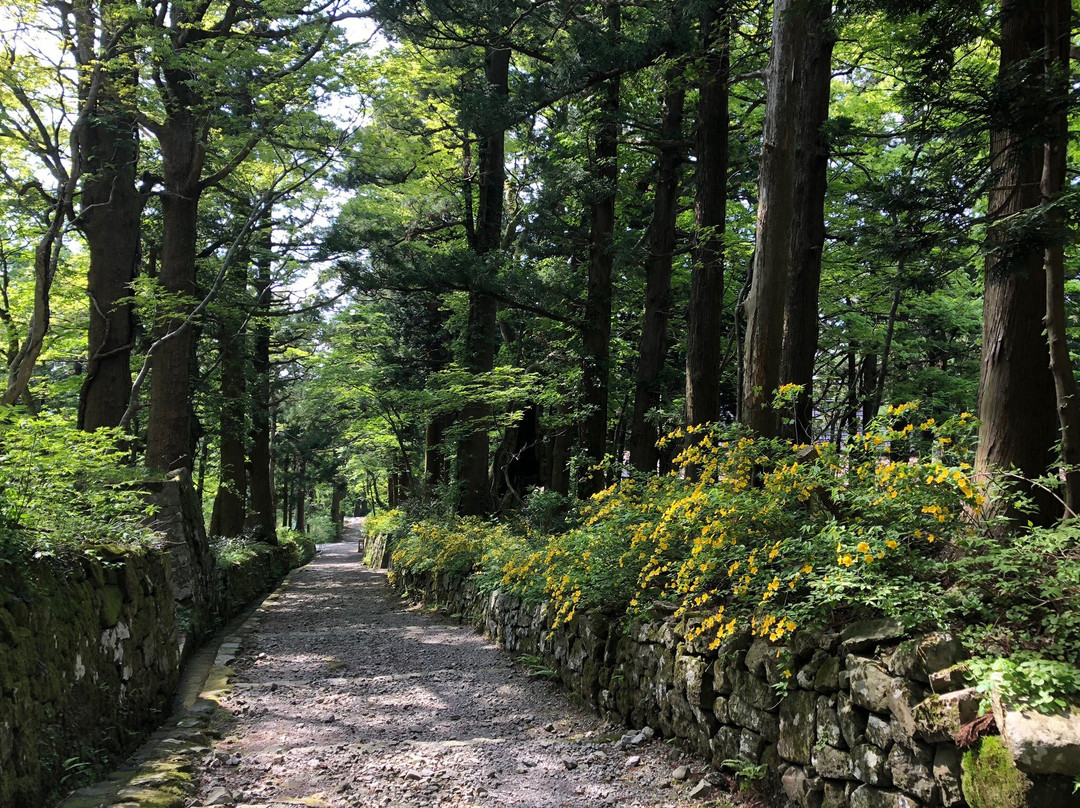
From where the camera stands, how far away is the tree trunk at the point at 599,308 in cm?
1113

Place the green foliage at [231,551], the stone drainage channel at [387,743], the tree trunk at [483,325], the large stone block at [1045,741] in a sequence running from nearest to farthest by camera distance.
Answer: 1. the large stone block at [1045,741]
2. the stone drainage channel at [387,743]
3. the green foliage at [231,551]
4. the tree trunk at [483,325]

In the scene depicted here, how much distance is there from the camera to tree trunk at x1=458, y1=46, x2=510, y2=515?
13.8 m

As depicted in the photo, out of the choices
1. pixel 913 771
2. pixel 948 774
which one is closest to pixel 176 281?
pixel 913 771

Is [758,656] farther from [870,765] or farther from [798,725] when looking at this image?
[870,765]

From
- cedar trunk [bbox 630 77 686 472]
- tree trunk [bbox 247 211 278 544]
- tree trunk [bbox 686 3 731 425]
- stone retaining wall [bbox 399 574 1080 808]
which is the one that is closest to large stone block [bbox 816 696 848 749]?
stone retaining wall [bbox 399 574 1080 808]

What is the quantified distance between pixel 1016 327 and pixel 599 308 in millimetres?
8321

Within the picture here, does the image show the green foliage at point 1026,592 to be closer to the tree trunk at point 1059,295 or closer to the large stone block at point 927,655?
the large stone block at point 927,655

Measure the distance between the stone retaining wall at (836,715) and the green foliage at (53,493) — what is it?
3675 mm

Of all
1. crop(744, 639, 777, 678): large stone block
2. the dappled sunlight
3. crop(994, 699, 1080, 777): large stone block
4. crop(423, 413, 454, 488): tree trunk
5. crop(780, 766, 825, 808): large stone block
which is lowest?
the dappled sunlight

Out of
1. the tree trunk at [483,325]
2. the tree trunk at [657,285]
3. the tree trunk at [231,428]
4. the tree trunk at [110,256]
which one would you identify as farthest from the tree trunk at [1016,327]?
the tree trunk at [231,428]

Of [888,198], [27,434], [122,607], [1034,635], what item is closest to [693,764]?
[1034,635]

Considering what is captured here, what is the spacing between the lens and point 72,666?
148 inches

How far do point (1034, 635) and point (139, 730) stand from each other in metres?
5.10

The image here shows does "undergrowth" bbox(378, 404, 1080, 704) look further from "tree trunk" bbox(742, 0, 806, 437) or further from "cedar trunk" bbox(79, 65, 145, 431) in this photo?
"cedar trunk" bbox(79, 65, 145, 431)
